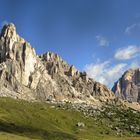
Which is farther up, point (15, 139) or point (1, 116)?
point (1, 116)

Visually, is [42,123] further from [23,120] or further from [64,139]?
[64,139]

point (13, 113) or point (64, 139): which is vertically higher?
point (13, 113)

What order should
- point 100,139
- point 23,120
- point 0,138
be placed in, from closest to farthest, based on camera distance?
1. point 0,138
2. point 100,139
3. point 23,120

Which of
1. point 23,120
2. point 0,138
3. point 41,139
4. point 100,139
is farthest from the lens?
point 23,120

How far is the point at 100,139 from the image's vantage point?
6973 inches

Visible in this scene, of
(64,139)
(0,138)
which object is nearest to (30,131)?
(64,139)

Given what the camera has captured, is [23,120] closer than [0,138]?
No

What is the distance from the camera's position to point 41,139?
419 ft

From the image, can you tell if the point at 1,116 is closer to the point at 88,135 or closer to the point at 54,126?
the point at 54,126

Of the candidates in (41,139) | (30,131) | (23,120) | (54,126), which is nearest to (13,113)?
(23,120)

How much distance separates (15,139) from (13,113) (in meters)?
106

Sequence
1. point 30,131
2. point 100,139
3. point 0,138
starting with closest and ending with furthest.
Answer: point 0,138 → point 30,131 → point 100,139

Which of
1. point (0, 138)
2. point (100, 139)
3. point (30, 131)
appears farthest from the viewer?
point (100, 139)

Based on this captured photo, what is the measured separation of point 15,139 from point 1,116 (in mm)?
88945
